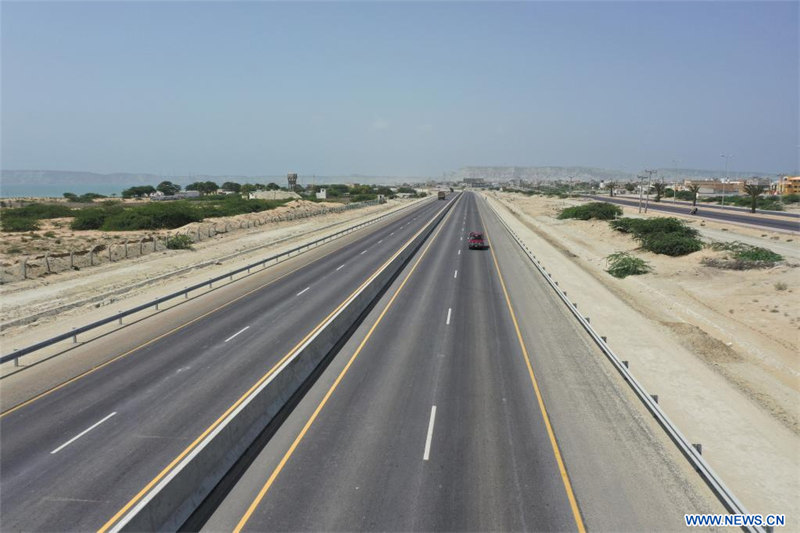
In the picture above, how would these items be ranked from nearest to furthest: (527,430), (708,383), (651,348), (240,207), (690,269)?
(527,430), (708,383), (651,348), (690,269), (240,207)

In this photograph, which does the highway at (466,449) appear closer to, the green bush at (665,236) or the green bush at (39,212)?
the green bush at (665,236)

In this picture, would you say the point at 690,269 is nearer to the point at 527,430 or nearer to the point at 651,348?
the point at 651,348

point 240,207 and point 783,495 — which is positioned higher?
point 240,207

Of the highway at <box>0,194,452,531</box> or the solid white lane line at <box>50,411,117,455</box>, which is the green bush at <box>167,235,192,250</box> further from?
the solid white lane line at <box>50,411,117,455</box>

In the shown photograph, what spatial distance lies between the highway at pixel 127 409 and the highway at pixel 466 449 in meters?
2.50

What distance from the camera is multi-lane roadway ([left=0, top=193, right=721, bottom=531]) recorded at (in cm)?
→ 930

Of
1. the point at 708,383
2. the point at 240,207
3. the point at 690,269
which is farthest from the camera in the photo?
the point at 240,207

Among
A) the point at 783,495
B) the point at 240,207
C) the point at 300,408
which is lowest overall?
the point at 783,495

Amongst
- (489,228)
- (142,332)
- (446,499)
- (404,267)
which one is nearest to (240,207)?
(489,228)

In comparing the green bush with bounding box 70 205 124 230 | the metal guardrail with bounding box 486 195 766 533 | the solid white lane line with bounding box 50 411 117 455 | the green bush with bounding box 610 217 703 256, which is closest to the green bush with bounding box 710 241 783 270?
the green bush with bounding box 610 217 703 256

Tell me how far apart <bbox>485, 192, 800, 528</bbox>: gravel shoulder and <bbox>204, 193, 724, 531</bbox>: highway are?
1.49 meters

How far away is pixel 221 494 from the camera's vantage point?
9.86 m

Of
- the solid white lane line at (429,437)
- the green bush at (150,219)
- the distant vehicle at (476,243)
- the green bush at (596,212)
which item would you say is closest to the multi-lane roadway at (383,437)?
the solid white lane line at (429,437)

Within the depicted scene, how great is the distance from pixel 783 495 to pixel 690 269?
29642mm
